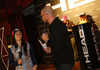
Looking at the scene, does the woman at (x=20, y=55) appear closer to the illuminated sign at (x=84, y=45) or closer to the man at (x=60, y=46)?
the man at (x=60, y=46)

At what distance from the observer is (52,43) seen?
1329mm

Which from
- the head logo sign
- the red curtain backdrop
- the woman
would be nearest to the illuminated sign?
the head logo sign

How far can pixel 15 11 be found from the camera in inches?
240

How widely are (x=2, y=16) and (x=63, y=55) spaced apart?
227 inches

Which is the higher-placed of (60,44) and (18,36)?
(18,36)

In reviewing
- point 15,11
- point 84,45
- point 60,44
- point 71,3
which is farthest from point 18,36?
point 15,11

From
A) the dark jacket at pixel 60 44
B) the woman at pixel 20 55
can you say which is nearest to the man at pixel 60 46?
the dark jacket at pixel 60 44

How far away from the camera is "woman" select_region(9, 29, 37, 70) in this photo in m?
1.97

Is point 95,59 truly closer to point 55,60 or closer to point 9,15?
point 55,60


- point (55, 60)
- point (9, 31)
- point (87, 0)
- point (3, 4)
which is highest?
point (3, 4)

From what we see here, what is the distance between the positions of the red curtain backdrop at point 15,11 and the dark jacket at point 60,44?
13.4 ft

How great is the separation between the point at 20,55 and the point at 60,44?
35.5 inches

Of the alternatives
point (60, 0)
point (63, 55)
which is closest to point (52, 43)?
point (63, 55)

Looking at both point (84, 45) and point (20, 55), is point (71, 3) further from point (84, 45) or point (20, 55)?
point (20, 55)
